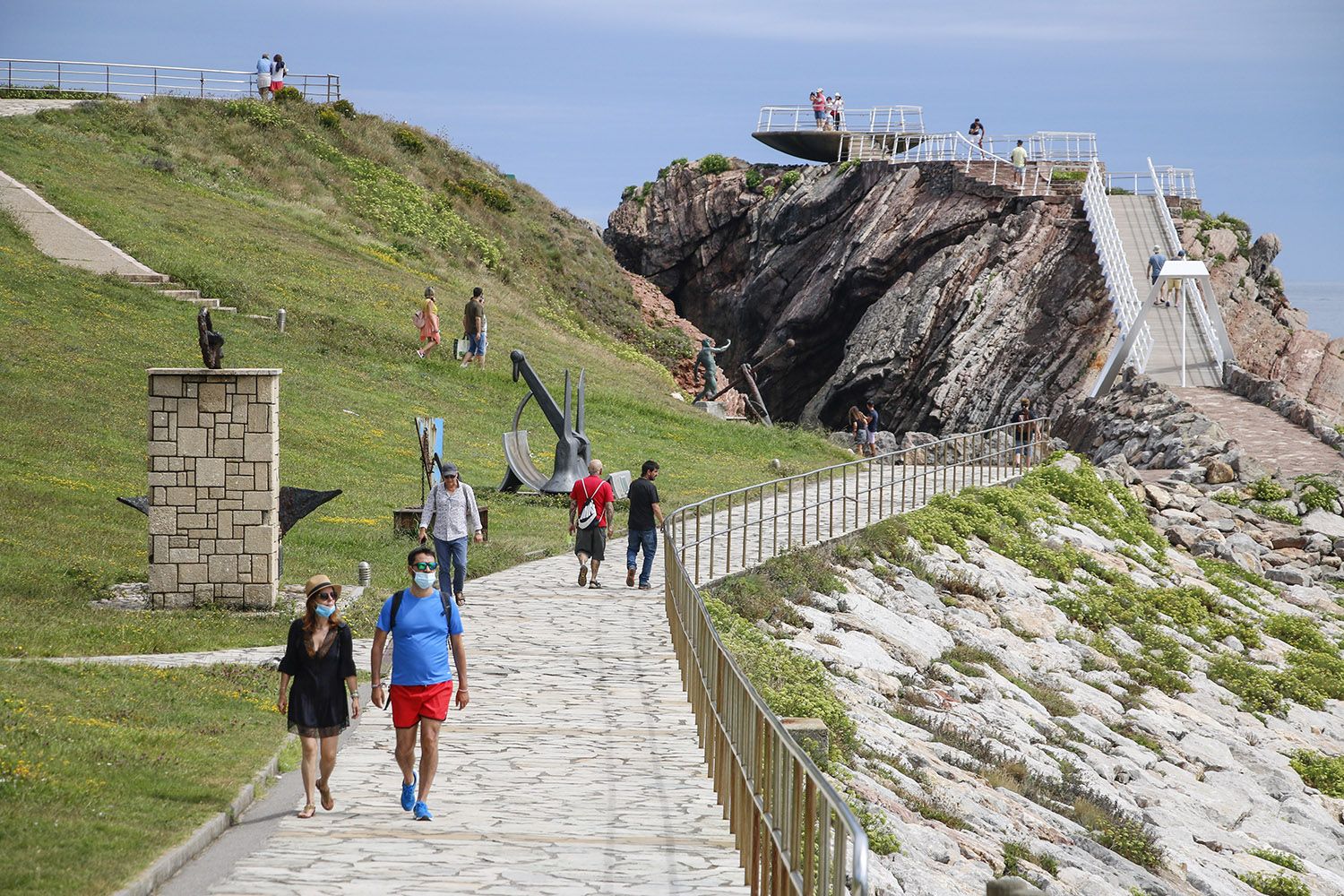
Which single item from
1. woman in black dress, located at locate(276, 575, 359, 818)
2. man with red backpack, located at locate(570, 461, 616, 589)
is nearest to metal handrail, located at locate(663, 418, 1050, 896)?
man with red backpack, located at locate(570, 461, 616, 589)

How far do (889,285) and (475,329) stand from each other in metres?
20.2

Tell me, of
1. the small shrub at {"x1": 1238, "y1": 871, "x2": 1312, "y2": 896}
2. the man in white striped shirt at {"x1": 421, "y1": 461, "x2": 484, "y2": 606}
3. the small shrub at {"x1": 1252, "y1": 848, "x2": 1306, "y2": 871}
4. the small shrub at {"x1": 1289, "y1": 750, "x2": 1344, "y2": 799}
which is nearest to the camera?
the small shrub at {"x1": 1238, "y1": 871, "x2": 1312, "y2": 896}

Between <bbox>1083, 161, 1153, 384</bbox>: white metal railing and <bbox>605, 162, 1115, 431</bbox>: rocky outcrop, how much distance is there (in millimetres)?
841

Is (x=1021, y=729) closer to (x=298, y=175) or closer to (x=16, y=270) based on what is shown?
(x=16, y=270)

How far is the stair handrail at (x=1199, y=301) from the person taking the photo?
39.3 meters

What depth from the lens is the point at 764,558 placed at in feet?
69.2

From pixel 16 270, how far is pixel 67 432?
10.5 m

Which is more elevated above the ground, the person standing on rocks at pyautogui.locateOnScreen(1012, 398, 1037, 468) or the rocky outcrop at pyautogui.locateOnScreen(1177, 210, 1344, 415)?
the rocky outcrop at pyautogui.locateOnScreen(1177, 210, 1344, 415)

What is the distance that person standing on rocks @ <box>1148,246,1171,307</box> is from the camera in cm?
4156

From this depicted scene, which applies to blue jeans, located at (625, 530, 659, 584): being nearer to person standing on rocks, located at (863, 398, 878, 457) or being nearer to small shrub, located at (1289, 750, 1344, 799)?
small shrub, located at (1289, 750, 1344, 799)

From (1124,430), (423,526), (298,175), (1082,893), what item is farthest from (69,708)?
(298,175)

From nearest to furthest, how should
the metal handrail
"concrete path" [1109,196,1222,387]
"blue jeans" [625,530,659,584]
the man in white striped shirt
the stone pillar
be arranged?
the metal handrail < the man in white striped shirt < the stone pillar < "blue jeans" [625,530,659,584] < "concrete path" [1109,196,1222,387]

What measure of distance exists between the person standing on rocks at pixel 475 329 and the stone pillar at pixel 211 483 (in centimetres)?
1923

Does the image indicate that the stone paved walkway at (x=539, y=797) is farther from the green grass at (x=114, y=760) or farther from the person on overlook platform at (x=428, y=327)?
the person on overlook platform at (x=428, y=327)
